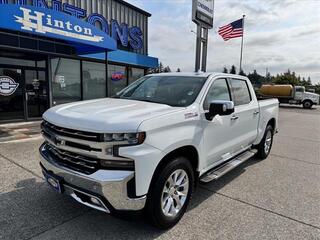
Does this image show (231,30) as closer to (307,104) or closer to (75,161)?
(307,104)

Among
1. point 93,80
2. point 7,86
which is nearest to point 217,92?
point 7,86

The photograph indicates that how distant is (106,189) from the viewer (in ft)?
8.84

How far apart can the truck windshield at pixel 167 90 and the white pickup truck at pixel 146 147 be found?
1 cm

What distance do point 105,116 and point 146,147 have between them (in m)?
0.57

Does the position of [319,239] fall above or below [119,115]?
below

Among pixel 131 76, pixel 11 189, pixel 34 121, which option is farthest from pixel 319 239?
pixel 131 76

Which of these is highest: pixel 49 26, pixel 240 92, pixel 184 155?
pixel 49 26

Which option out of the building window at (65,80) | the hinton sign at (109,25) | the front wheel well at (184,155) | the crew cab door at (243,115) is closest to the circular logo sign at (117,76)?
the hinton sign at (109,25)

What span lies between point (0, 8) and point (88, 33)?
2.76 metres

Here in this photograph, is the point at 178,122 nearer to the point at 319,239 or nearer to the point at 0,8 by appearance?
the point at 319,239

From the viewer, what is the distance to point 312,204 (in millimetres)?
4180

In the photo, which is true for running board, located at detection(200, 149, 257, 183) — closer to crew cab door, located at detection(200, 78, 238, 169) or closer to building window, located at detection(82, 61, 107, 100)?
crew cab door, located at detection(200, 78, 238, 169)

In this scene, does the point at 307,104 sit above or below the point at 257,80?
below

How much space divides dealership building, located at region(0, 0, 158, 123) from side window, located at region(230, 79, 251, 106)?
611 centimetres
